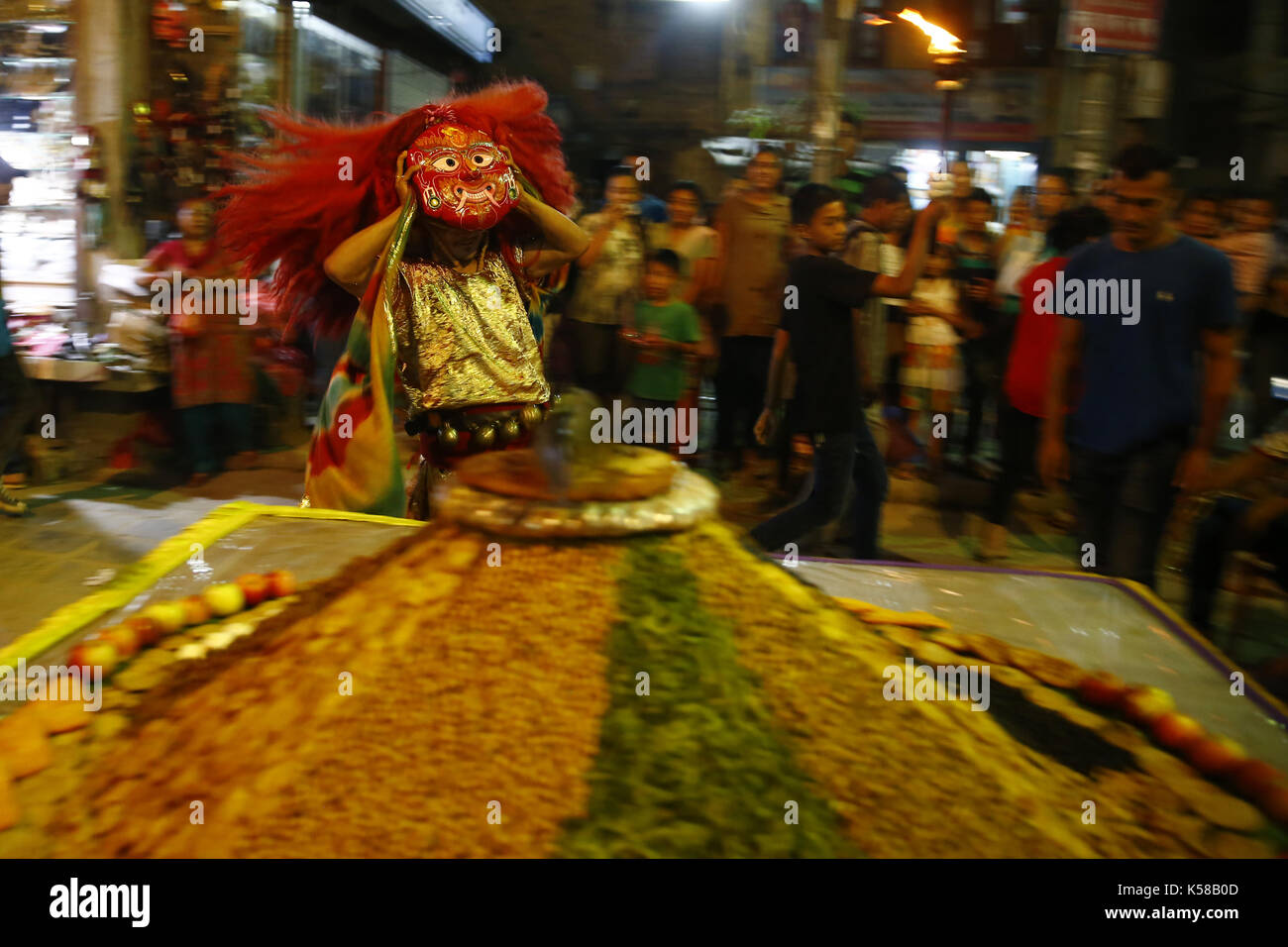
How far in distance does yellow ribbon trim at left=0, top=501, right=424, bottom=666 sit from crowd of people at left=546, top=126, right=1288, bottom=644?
1.72 metres

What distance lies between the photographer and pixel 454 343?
2756mm

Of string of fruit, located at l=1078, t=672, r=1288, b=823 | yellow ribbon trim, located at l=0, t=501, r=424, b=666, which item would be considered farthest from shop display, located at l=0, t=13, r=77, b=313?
string of fruit, located at l=1078, t=672, r=1288, b=823

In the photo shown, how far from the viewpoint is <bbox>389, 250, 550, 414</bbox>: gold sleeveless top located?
274 centimetres

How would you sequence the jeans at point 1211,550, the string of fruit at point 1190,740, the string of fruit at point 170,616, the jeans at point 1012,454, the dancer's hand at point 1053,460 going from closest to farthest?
1. the string of fruit at point 1190,740
2. the string of fruit at point 170,616
3. the jeans at point 1211,550
4. the dancer's hand at point 1053,460
5. the jeans at point 1012,454

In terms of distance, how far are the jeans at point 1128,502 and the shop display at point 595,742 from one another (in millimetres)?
1764

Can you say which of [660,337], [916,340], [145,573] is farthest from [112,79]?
[145,573]

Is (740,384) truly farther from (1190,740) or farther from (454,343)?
(1190,740)

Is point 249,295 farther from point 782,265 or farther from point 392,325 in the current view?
point 392,325

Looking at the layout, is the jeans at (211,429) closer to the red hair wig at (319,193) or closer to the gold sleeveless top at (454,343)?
the red hair wig at (319,193)

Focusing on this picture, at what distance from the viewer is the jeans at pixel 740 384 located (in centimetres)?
545

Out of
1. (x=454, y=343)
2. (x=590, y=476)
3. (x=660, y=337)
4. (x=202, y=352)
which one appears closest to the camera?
(x=590, y=476)

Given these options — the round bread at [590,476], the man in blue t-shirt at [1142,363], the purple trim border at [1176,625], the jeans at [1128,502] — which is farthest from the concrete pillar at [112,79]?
the round bread at [590,476]

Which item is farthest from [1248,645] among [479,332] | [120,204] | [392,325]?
[120,204]

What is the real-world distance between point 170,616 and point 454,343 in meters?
1.16
